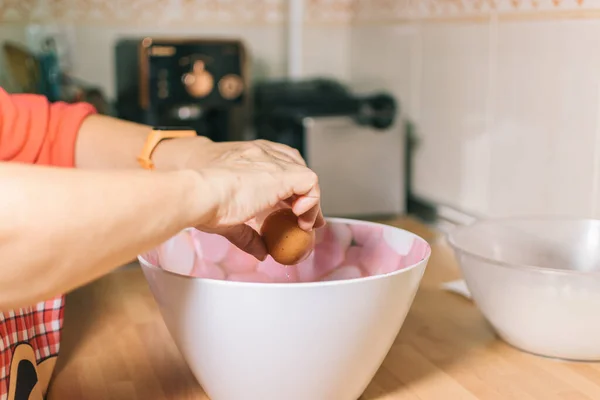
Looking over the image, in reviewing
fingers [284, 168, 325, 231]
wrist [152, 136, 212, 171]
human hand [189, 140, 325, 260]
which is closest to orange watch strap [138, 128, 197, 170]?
wrist [152, 136, 212, 171]

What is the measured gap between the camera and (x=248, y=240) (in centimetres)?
76

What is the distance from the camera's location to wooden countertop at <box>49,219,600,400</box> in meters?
0.75

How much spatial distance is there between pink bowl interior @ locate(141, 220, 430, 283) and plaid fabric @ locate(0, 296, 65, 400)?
0.13 metres

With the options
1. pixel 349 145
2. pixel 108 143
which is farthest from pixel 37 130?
pixel 349 145

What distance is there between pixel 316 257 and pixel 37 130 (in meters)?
0.36

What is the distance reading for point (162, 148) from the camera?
85 cm

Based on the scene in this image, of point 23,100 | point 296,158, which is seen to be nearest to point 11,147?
point 23,100

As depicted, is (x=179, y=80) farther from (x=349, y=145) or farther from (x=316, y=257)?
(x=316, y=257)

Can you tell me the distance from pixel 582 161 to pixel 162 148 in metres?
0.59

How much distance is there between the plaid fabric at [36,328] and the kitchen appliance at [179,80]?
2.28 ft

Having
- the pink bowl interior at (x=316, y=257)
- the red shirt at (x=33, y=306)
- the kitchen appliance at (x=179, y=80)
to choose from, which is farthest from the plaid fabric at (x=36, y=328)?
the kitchen appliance at (x=179, y=80)

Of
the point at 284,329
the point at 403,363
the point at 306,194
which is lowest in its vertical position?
the point at 403,363

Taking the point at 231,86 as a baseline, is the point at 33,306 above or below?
below

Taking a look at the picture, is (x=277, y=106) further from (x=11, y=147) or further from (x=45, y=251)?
(x=45, y=251)
